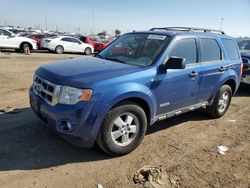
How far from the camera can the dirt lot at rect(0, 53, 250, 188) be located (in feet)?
10.8

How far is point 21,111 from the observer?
5457mm

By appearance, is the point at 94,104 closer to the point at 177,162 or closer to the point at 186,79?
the point at 177,162

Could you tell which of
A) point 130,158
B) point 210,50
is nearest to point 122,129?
point 130,158

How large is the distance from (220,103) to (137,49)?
2.43 metres

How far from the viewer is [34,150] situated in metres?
3.89

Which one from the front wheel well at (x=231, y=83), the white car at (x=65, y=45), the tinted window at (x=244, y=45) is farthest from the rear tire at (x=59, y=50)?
the front wheel well at (x=231, y=83)

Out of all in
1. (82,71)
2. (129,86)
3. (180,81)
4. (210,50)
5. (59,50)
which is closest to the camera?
(129,86)

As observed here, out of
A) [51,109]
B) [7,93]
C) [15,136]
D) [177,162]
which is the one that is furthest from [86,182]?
[7,93]

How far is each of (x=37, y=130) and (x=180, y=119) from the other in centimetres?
294

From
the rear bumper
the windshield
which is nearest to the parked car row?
the windshield

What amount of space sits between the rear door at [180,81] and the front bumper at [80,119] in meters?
1.13

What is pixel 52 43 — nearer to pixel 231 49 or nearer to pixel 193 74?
pixel 231 49

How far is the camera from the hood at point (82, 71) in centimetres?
345

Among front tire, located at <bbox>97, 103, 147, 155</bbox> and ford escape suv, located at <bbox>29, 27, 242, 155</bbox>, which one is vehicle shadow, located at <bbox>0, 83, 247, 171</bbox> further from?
ford escape suv, located at <bbox>29, 27, 242, 155</bbox>
